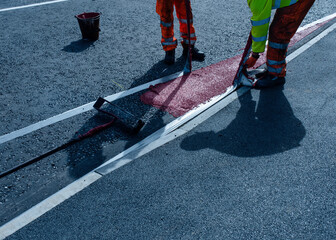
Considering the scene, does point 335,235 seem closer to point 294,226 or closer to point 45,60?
point 294,226

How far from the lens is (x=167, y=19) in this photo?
17.4ft

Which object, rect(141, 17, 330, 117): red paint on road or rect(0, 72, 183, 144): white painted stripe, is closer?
rect(0, 72, 183, 144): white painted stripe

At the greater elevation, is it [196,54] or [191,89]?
[196,54]

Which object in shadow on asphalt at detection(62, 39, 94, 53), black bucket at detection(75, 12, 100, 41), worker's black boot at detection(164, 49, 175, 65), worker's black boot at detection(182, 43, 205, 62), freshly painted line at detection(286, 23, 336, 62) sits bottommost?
freshly painted line at detection(286, 23, 336, 62)

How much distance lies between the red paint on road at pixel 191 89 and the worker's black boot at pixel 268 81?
0.42 meters

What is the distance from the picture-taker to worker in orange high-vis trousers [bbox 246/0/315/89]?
13.6 ft

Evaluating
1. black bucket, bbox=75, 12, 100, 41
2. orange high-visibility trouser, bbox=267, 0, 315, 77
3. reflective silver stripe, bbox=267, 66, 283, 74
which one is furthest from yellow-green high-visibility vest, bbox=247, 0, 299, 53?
black bucket, bbox=75, 12, 100, 41

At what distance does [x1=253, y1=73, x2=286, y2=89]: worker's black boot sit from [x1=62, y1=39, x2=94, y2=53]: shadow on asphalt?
3.34 meters

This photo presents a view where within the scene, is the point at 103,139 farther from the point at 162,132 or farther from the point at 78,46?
the point at 78,46

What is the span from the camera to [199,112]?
168 inches

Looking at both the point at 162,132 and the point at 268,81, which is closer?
the point at 162,132

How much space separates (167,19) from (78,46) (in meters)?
2.00

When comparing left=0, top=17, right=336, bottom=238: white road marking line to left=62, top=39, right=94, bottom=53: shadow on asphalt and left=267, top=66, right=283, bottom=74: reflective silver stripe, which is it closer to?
left=267, top=66, right=283, bottom=74: reflective silver stripe

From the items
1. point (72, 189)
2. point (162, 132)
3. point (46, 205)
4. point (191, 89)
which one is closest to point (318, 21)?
point (191, 89)
